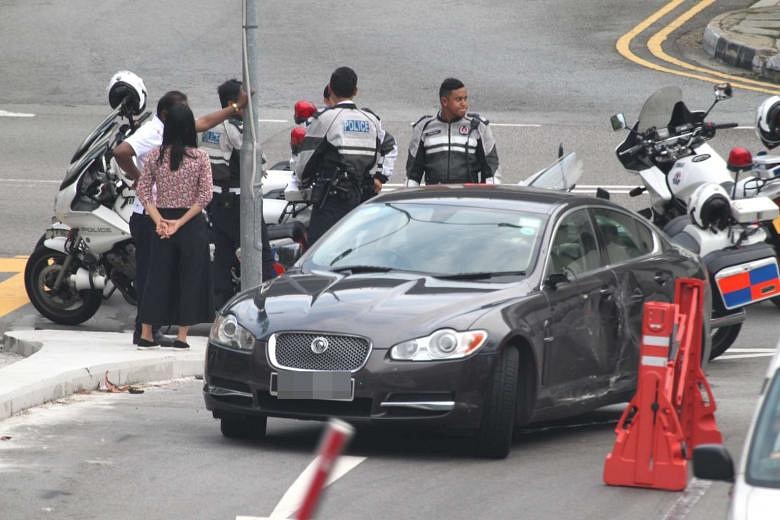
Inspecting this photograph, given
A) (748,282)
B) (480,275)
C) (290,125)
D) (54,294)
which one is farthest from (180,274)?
(290,125)

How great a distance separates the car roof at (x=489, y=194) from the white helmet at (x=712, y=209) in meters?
2.32

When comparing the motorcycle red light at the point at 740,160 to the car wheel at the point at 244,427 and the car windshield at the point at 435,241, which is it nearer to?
the car windshield at the point at 435,241

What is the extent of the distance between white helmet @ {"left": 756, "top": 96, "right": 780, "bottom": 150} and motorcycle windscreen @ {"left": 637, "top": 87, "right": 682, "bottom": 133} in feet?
2.46

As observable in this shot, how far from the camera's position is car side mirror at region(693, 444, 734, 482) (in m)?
5.61

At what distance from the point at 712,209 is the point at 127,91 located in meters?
4.53

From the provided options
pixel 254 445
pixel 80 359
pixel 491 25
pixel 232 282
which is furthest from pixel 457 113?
pixel 491 25

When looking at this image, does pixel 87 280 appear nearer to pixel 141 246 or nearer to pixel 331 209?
pixel 141 246

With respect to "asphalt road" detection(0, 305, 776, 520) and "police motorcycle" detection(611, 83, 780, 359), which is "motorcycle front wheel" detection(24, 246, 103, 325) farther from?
"police motorcycle" detection(611, 83, 780, 359)

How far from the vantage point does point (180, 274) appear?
12.2 m

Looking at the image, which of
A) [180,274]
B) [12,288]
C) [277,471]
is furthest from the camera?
[12,288]

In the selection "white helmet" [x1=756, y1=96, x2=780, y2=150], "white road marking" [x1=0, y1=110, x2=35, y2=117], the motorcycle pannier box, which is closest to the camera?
the motorcycle pannier box

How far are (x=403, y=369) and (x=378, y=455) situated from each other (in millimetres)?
602

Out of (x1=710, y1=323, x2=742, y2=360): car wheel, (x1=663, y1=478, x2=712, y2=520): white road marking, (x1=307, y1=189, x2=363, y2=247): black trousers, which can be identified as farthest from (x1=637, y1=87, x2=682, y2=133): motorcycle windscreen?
(x1=663, y1=478, x2=712, y2=520): white road marking

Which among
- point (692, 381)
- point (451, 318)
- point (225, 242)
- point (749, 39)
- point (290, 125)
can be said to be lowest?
point (692, 381)
